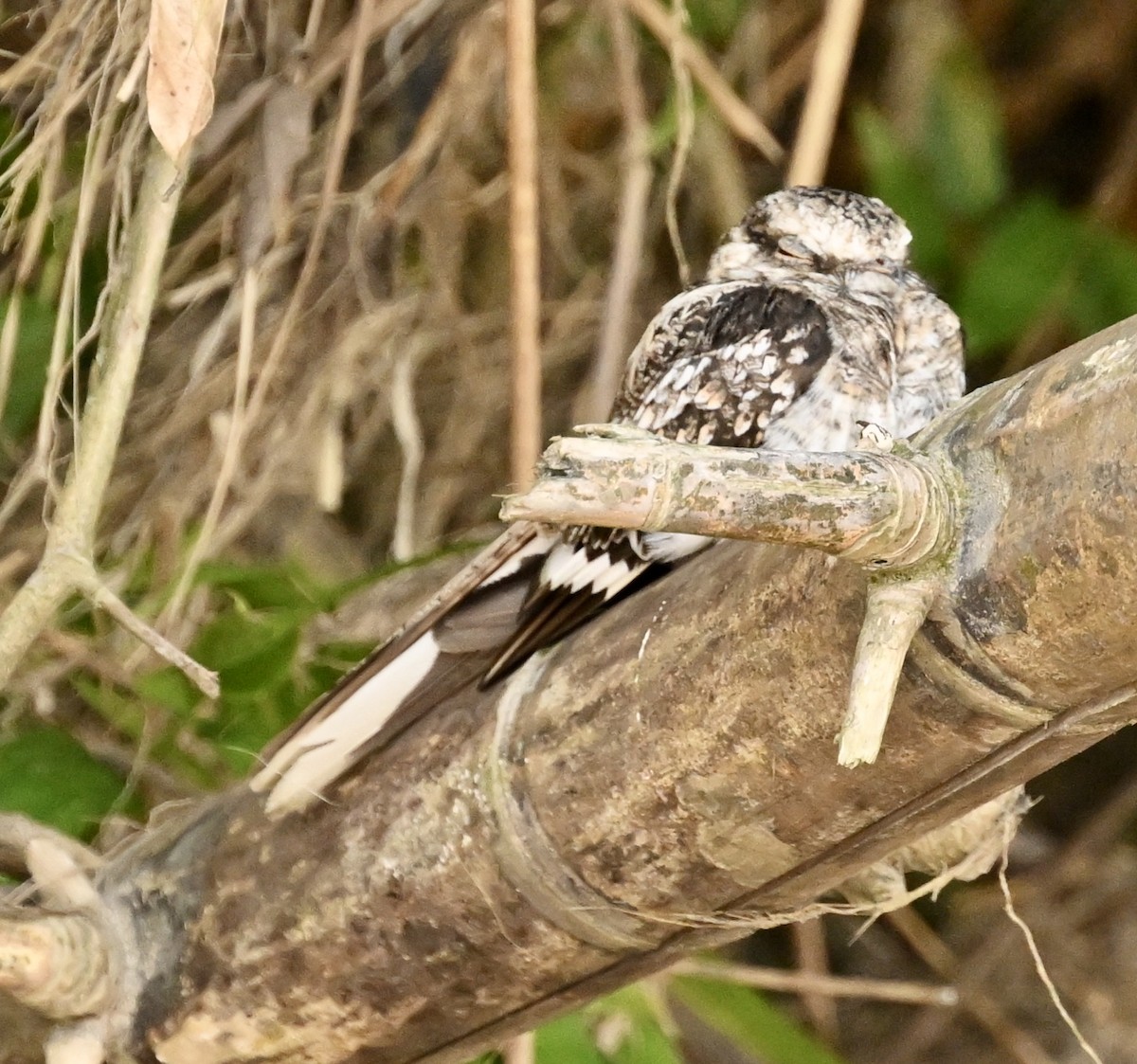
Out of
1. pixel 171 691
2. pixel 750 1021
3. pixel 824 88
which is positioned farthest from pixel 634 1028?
pixel 824 88

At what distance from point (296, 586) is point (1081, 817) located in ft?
5.20

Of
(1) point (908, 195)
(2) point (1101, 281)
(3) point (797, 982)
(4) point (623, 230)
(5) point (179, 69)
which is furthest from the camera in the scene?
(2) point (1101, 281)

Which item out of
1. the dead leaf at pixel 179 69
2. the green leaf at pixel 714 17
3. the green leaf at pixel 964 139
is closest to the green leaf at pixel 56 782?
the dead leaf at pixel 179 69

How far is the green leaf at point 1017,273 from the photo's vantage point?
2.00 meters

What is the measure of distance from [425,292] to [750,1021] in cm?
93

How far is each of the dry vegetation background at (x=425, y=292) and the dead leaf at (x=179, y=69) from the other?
4 cm

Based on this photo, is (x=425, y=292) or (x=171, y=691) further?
(x=425, y=292)

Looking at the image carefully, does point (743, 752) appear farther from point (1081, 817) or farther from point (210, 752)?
point (1081, 817)

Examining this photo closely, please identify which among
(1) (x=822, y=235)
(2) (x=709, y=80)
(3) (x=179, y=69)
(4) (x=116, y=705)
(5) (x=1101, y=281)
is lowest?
(5) (x=1101, y=281)

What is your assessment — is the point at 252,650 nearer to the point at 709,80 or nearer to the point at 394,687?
the point at 394,687

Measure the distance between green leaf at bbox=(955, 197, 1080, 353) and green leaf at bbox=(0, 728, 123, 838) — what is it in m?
1.16

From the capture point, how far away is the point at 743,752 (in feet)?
3.03

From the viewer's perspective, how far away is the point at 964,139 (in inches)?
85.6

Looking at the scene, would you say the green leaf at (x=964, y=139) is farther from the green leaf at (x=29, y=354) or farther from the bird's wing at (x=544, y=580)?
the green leaf at (x=29, y=354)
